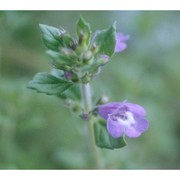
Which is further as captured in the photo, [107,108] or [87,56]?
[107,108]

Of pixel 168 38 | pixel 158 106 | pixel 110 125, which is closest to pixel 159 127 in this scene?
pixel 158 106

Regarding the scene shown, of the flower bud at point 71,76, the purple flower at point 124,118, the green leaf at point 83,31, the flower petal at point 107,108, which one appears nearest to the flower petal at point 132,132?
the purple flower at point 124,118

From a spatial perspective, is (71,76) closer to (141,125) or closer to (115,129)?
(115,129)

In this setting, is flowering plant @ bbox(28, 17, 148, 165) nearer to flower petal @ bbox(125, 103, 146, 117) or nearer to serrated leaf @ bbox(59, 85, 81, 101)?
flower petal @ bbox(125, 103, 146, 117)

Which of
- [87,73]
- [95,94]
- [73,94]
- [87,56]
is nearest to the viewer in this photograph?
[87,56]

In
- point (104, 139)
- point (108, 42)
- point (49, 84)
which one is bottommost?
point (104, 139)

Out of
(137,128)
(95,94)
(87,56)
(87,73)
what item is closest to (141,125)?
(137,128)

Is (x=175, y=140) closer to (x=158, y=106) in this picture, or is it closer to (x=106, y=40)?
(x=158, y=106)
